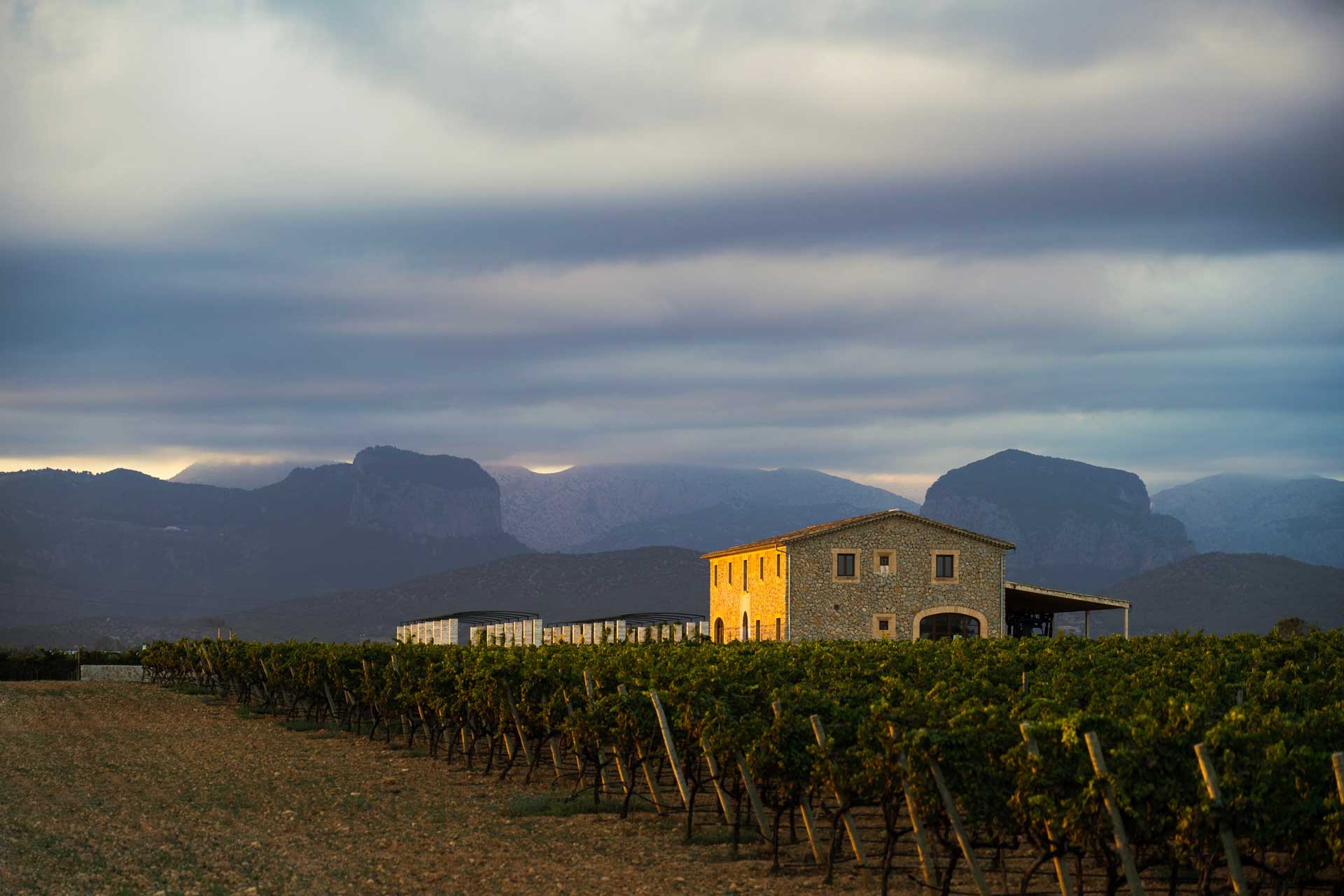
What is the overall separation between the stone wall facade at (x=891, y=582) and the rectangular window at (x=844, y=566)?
0.17 meters

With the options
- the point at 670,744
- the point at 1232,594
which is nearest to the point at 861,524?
the point at 670,744

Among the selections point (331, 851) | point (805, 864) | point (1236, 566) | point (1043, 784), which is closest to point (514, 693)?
point (331, 851)

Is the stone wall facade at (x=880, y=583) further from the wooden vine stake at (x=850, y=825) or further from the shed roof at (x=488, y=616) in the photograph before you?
the wooden vine stake at (x=850, y=825)

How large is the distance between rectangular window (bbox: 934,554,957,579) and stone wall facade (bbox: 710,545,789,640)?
631 centimetres

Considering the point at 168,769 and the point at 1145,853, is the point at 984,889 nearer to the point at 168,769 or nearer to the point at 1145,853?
the point at 1145,853

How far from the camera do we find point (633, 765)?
19.8 meters

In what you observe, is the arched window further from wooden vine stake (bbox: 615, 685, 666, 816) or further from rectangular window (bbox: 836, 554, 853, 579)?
wooden vine stake (bbox: 615, 685, 666, 816)

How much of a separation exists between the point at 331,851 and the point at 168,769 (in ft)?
33.6

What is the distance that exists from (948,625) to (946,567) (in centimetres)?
227

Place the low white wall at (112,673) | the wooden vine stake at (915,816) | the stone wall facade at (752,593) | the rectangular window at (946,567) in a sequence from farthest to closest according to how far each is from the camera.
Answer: the low white wall at (112,673), the rectangular window at (946,567), the stone wall facade at (752,593), the wooden vine stake at (915,816)

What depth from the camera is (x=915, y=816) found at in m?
14.4

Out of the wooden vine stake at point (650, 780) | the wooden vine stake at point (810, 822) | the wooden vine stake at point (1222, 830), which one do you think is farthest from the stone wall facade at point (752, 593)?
the wooden vine stake at point (1222, 830)

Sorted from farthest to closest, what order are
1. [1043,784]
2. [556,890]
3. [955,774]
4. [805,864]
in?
[805,864], [556,890], [955,774], [1043,784]

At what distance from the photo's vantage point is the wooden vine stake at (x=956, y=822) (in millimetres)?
13477
